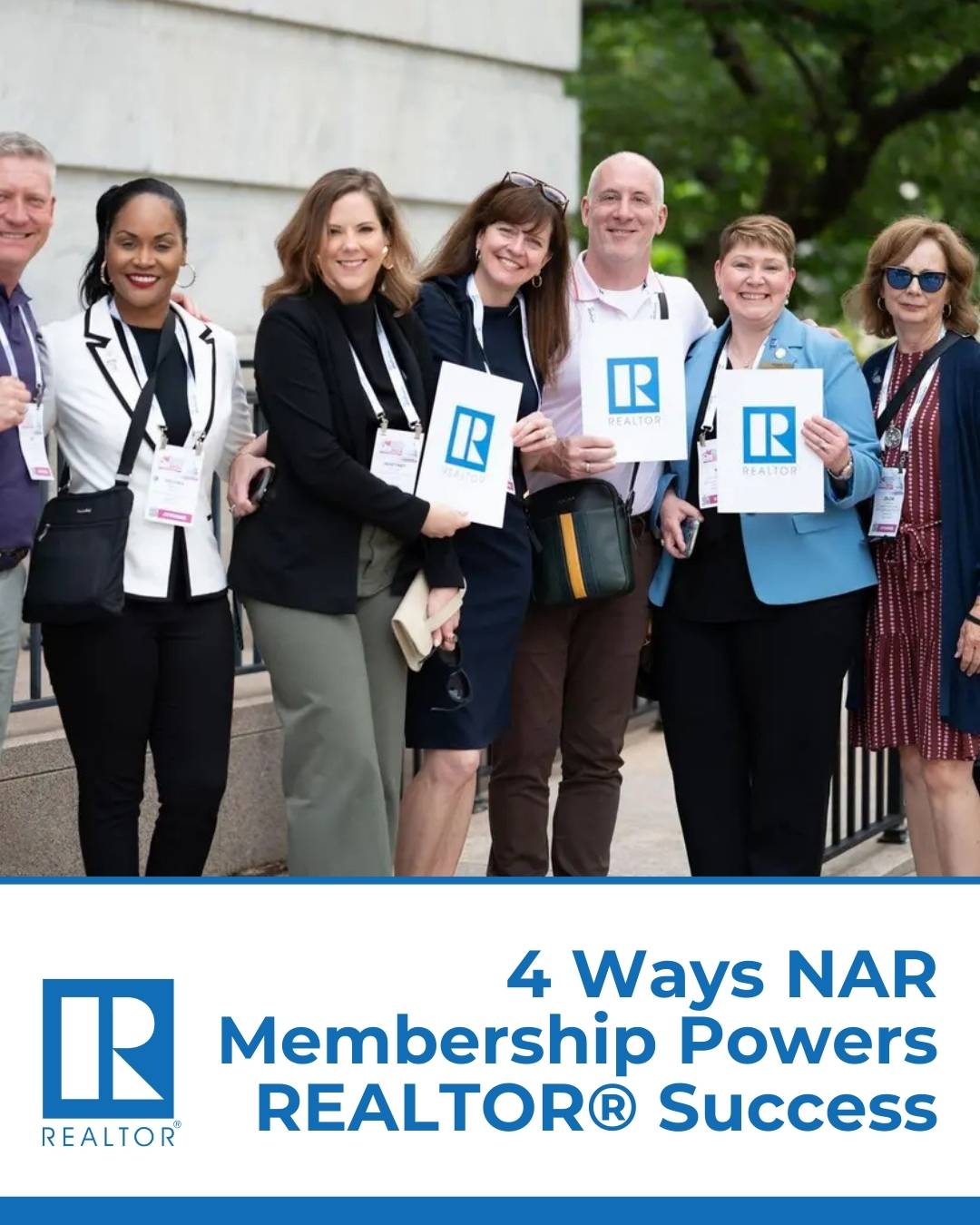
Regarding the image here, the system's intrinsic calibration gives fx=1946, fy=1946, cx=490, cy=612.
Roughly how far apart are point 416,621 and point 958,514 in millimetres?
1518

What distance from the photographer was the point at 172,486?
4641mm

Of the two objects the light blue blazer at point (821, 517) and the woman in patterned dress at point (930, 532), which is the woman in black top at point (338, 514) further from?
the woman in patterned dress at point (930, 532)

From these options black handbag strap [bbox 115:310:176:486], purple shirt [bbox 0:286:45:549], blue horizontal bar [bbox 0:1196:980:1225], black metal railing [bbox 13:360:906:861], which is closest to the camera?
blue horizontal bar [bbox 0:1196:980:1225]

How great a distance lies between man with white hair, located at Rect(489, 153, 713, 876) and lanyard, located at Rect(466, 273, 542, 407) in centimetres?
12

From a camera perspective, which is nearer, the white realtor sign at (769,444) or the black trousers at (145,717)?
the black trousers at (145,717)

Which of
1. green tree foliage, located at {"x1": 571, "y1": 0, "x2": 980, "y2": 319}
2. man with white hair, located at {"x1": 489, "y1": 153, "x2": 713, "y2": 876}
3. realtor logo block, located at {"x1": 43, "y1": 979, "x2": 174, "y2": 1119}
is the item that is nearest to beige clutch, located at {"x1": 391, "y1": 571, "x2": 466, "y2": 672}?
man with white hair, located at {"x1": 489, "y1": 153, "x2": 713, "y2": 876}

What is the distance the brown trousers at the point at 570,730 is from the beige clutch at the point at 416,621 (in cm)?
55

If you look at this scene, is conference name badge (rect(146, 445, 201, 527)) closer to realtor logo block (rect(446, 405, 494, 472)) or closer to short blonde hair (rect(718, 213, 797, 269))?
realtor logo block (rect(446, 405, 494, 472))

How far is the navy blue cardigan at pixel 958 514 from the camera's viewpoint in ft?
17.1

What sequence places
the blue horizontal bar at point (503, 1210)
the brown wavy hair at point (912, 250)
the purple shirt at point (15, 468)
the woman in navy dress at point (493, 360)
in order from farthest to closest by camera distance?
the brown wavy hair at point (912, 250) < the woman in navy dress at point (493, 360) < the purple shirt at point (15, 468) < the blue horizontal bar at point (503, 1210)

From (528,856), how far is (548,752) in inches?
11.8

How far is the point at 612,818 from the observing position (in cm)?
556

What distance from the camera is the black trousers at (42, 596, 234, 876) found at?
466 centimetres

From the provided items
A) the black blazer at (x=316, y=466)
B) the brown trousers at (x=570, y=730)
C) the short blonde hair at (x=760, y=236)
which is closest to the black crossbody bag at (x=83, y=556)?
the black blazer at (x=316, y=466)
